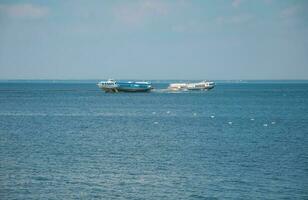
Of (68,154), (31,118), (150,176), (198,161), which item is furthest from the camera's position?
(31,118)

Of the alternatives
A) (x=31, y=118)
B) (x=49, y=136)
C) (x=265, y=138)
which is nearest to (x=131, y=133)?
(x=49, y=136)

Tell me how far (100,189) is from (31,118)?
62.9m

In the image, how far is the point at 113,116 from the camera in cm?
10894

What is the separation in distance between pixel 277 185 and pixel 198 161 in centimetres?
1102

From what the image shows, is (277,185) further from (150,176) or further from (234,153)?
(234,153)

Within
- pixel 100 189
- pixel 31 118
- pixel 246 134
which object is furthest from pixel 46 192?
pixel 31 118

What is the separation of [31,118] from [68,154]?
4703 cm

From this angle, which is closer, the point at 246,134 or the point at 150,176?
the point at 150,176

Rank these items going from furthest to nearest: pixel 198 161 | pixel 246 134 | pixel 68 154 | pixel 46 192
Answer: pixel 246 134 → pixel 68 154 → pixel 198 161 → pixel 46 192

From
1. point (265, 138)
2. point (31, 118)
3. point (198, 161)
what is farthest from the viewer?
point (31, 118)

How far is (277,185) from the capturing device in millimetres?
43375

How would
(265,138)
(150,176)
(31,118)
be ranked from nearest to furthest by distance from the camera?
(150,176)
(265,138)
(31,118)

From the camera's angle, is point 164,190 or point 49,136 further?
point 49,136

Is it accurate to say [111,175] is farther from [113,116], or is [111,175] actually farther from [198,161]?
[113,116]
